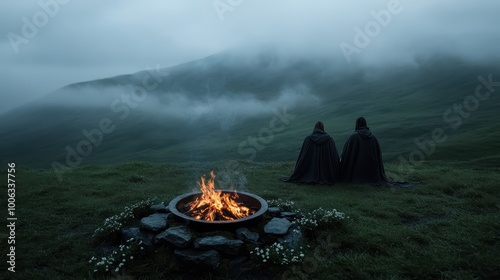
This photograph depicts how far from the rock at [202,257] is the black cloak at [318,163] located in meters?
9.46

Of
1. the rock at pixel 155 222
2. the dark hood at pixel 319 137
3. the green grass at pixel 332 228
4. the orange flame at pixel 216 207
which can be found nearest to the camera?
the green grass at pixel 332 228

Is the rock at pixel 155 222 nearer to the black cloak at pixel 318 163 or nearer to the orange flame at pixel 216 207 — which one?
the orange flame at pixel 216 207

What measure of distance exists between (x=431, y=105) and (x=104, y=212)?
278 feet

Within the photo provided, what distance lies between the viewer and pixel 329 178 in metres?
16.6

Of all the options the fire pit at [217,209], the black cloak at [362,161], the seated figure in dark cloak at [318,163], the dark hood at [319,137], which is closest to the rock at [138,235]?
the fire pit at [217,209]

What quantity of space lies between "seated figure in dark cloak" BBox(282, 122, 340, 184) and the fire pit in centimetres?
685

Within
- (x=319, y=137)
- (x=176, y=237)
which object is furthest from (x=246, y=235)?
(x=319, y=137)

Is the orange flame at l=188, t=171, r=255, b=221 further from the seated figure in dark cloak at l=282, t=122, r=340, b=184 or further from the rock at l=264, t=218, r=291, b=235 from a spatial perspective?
the seated figure in dark cloak at l=282, t=122, r=340, b=184

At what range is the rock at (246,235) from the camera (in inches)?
328

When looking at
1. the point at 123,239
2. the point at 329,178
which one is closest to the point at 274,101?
the point at 329,178

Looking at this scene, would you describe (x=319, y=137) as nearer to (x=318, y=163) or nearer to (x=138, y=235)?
(x=318, y=163)

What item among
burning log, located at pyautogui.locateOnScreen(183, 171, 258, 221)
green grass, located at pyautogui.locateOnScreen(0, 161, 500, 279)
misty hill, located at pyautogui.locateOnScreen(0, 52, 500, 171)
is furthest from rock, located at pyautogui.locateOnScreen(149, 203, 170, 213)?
misty hill, located at pyautogui.locateOnScreen(0, 52, 500, 171)

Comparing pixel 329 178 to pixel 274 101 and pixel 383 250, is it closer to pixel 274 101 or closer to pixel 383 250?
pixel 383 250

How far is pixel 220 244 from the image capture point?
25.7 ft
